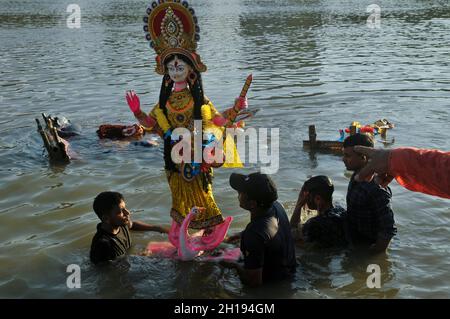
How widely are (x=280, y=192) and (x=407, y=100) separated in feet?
22.2

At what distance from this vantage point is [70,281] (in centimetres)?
550

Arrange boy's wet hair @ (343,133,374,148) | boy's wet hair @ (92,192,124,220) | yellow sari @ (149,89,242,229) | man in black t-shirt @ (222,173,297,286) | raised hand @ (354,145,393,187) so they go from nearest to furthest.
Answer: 1. raised hand @ (354,145,393,187)
2. man in black t-shirt @ (222,173,297,286)
3. boy's wet hair @ (343,133,374,148)
4. boy's wet hair @ (92,192,124,220)
5. yellow sari @ (149,89,242,229)

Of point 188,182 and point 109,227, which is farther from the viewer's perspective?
point 188,182

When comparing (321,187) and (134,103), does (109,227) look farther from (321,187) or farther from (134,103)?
(321,187)

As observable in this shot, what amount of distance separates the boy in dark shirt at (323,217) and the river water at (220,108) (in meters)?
0.18

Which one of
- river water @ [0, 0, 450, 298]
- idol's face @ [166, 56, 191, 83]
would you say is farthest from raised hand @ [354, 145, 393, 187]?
idol's face @ [166, 56, 191, 83]

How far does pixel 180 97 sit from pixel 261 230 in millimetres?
1794

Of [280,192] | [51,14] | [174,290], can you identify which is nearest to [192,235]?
[174,290]

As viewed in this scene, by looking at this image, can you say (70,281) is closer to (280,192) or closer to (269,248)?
(269,248)

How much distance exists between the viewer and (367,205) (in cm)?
537

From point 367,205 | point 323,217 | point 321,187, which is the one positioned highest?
point 321,187

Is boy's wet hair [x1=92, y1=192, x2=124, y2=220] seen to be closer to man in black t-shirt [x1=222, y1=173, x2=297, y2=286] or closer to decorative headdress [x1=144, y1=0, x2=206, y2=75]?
man in black t-shirt [x1=222, y1=173, x2=297, y2=286]

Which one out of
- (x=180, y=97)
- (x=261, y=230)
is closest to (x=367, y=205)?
(x=261, y=230)

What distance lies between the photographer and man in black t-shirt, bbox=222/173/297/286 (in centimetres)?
465
